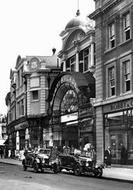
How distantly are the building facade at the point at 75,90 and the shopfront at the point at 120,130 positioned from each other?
2.70 metres

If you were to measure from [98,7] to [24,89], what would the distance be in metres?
24.1

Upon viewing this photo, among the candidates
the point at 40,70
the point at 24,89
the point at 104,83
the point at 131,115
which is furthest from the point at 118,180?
the point at 24,89

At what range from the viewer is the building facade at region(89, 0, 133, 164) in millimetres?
30266

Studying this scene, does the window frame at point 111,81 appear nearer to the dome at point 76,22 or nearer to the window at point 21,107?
Answer: the dome at point 76,22

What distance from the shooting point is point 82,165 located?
25.6 m

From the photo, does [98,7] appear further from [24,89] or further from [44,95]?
[24,89]

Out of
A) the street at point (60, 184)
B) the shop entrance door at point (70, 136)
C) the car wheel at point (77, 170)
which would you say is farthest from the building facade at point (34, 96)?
the street at point (60, 184)

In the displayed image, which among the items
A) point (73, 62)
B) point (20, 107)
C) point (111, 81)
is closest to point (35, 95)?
point (20, 107)

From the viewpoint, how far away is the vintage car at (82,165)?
81.1ft

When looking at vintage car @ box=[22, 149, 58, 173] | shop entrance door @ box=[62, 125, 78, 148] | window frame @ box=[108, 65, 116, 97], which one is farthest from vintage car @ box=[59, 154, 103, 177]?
shop entrance door @ box=[62, 125, 78, 148]

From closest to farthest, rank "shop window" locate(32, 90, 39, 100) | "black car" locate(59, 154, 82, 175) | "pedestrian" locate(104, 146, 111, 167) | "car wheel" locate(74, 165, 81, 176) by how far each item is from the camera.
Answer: "car wheel" locate(74, 165, 81, 176), "black car" locate(59, 154, 82, 175), "pedestrian" locate(104, 146, 111, 167), "shop window" locate(32, 90, 39, 100)

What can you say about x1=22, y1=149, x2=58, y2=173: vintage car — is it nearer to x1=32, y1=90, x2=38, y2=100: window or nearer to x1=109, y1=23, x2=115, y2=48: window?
x1=109, y1=23, x2=115, y2=48: window

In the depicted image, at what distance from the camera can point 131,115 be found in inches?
1164

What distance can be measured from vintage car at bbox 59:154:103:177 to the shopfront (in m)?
4.55
